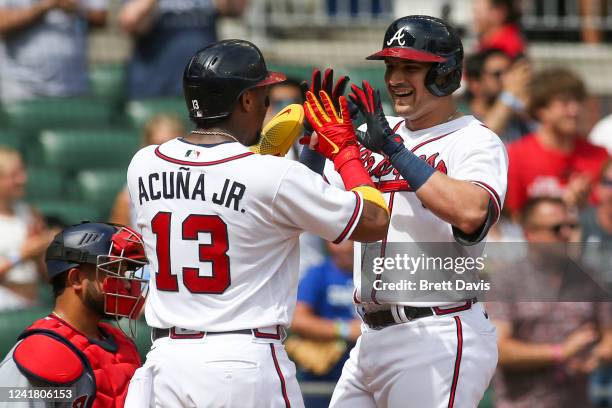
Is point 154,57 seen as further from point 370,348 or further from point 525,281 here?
point 370,348

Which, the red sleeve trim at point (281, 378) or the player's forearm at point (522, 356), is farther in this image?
the player's forearm at point (522, 356)

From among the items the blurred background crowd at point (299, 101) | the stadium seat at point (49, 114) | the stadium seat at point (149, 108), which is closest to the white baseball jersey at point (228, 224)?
the blurred background crowd at point (299, 101)

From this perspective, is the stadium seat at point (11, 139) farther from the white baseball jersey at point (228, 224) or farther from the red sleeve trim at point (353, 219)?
the red sleeve trim at point (353, 219)

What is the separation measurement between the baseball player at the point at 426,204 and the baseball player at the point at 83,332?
0.81 m

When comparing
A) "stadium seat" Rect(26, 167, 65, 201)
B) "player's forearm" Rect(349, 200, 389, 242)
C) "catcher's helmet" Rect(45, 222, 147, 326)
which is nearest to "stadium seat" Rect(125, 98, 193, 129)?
"stadium seat" Rect(26, 167, 65, 201)

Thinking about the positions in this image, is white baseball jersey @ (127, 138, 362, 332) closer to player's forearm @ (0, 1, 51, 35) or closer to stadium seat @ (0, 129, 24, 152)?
stadium seat @ (0, 129, 24, 152)

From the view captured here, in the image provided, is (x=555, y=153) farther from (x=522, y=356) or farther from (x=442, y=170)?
(x=442, y=170)

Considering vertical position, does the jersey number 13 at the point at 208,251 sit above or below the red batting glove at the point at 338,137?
below

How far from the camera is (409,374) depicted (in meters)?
3.99

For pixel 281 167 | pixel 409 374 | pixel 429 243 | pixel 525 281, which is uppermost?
pixel 281 167

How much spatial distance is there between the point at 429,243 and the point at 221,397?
936mm

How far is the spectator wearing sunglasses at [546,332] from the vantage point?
6262mm

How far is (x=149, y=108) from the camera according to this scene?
8578 mm

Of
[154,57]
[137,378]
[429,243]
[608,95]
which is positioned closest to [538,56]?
[608,95]
